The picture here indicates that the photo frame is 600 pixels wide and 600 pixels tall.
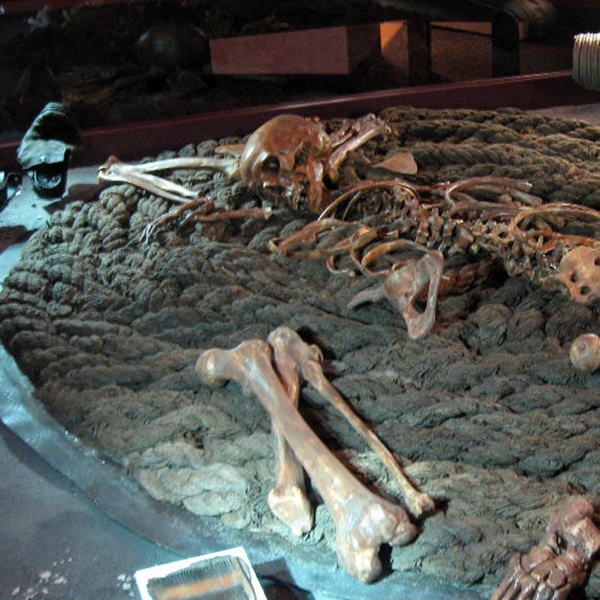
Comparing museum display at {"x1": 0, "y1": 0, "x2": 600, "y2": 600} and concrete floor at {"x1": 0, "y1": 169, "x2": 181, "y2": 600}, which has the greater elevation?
museum display at {"x1": 0, "y1": 0, "x2": 600, "y2": 600}

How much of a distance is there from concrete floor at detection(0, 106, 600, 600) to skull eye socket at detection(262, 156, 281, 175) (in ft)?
3.03

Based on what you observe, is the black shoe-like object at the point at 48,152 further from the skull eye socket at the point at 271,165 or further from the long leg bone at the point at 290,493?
the long leg bone at the point at 290,493

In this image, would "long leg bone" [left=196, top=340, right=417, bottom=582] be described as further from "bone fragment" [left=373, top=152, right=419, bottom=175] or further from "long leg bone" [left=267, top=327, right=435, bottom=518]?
"bone fragment" [left=373, top=152, right=419, bottom=175]

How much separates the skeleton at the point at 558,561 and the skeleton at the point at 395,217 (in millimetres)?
610

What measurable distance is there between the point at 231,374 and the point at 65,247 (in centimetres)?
94

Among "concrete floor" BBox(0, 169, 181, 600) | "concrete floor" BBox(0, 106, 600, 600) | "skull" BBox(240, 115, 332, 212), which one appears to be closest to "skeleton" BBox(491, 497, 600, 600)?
"concrete floor" BBox(0, 106, 600, 600)

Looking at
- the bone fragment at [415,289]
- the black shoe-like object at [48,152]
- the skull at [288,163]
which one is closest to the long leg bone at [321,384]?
the bone fragment at [415,289]

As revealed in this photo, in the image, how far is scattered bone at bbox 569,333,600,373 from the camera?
1740 millimetres

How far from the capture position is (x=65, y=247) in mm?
2562

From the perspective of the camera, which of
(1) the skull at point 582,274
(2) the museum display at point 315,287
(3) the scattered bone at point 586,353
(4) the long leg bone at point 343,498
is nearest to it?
(4) the long leg bone at point 343,498

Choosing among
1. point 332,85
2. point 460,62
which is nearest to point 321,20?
point 332,85

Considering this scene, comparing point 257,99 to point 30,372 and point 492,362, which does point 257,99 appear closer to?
point 30,372

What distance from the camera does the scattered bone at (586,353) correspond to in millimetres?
1740

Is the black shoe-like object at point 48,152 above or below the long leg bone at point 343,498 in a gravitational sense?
above
